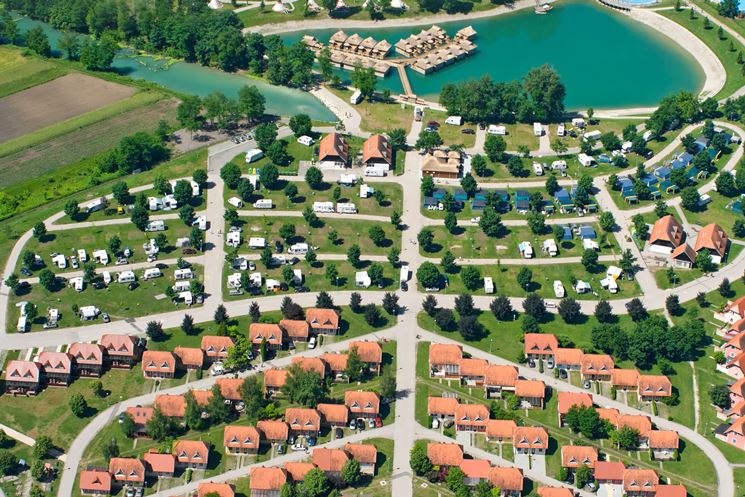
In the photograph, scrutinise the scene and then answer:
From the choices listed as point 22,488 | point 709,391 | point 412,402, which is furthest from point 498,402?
point 22,488

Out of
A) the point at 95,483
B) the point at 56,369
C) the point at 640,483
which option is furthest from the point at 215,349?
the point at 640,483

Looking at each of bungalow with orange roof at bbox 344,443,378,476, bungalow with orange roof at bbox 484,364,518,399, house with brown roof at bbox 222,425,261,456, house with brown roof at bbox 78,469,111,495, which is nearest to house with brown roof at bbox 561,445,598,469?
bungalow with orange roof at bbox 484,364,518,399

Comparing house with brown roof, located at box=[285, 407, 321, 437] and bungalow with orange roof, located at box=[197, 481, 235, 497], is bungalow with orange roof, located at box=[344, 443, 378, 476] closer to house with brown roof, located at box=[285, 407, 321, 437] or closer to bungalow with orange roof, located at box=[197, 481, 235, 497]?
house with brown roof, located at box=[285, 407, 321, 437]

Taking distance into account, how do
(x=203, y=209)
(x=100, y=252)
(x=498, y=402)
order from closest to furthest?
(x=498, y=402) < (x=100, y=252) < (x=203, y=209)

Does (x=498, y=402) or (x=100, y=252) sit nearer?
(x=498, y=402)

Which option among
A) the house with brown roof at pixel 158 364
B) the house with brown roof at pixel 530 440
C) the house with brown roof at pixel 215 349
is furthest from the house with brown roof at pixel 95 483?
the house with brown roof at pixel 530 440

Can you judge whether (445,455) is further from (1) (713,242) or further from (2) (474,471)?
(1) (713,242)

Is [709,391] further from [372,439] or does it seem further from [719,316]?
[372,439]
